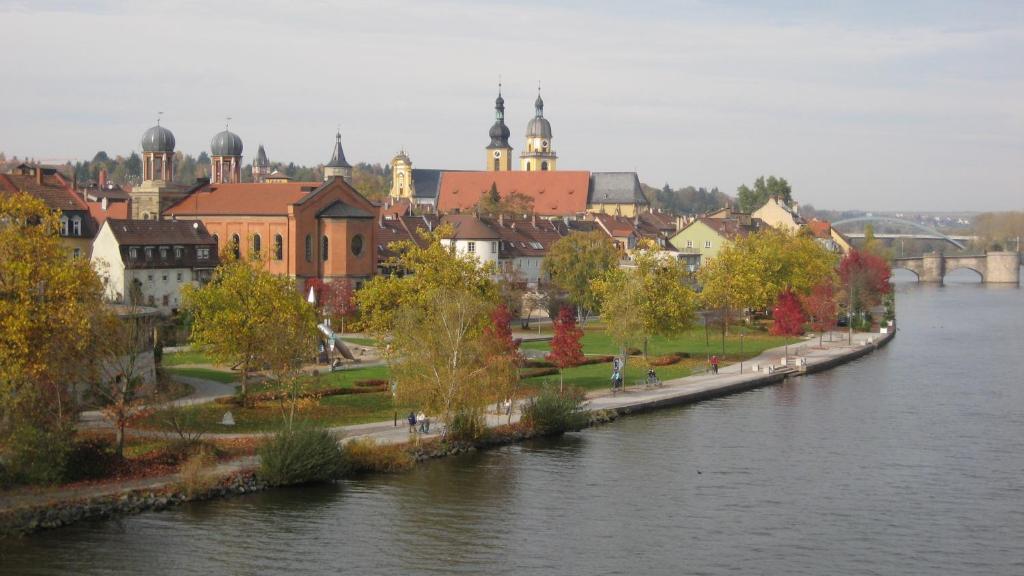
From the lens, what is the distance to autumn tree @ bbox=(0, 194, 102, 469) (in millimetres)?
31750

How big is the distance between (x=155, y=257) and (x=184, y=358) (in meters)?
17.7

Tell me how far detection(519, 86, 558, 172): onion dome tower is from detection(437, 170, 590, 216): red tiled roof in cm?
1138

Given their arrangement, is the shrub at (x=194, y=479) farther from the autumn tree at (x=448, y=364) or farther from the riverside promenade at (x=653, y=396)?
the autumn tree at (x=448, y=364)

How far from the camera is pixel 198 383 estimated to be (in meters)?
47.2

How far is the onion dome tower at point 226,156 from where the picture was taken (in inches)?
4053

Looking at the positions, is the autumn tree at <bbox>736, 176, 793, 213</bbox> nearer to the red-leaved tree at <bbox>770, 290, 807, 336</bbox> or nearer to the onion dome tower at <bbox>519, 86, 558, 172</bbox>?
the onion dome tower at <bbox>519, 86, 558, 172</bbox>

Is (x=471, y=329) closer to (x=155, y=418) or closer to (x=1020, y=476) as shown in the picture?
(x=155, y=418)

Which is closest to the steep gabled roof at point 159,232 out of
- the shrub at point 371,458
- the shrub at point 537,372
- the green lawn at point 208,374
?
the green lawn at point 208,374

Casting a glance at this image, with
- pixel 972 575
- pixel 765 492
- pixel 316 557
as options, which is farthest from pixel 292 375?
A: pixel 972 575

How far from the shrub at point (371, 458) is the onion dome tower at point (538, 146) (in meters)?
132

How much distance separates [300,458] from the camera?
33.2 meters

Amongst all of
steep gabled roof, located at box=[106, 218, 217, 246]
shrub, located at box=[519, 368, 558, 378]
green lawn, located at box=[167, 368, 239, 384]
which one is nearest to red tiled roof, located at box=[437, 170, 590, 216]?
steep gabled roof, located at box=[106, 218, 217, 246]

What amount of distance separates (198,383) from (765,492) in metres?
22.7

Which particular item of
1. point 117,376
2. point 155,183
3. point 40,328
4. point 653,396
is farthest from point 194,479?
point 155,183
